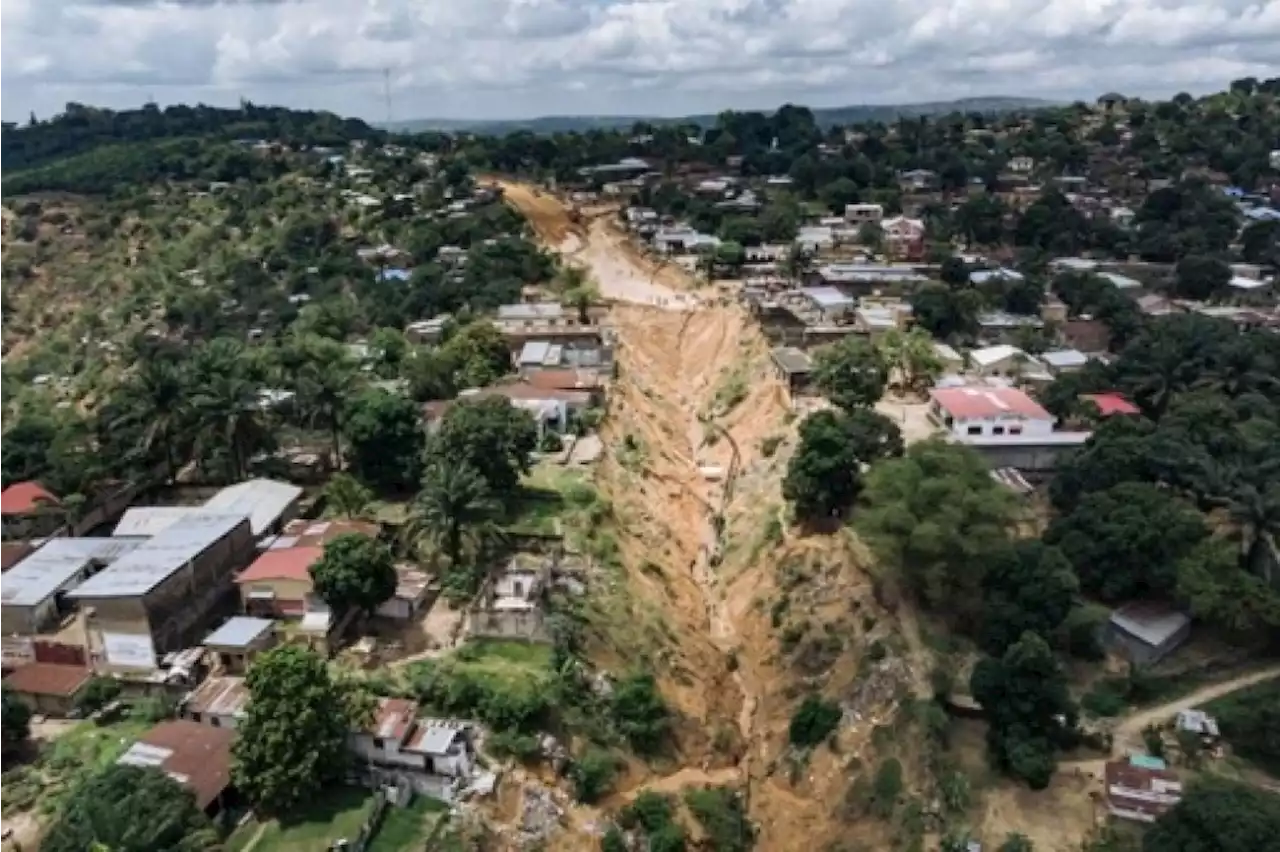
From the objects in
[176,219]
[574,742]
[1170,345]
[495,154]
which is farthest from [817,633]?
[495,154]

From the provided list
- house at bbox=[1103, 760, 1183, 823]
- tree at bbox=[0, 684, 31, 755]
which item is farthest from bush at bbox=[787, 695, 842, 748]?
tree at bbox=[0, 684, 31, 755]

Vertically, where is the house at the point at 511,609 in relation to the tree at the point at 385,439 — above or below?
below

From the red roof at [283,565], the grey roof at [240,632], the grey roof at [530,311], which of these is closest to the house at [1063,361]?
the grey roof at [530,311]

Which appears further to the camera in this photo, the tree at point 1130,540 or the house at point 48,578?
the tree at point 1130,540

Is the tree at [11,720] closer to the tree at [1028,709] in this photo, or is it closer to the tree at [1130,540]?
the tree at [1028,709]

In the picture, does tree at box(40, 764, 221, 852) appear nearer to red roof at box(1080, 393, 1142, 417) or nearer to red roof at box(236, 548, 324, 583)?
red roof at box(236, 548, 324, 583)

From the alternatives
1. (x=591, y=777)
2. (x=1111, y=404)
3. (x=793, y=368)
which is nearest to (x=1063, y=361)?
(x=1111, y=404)

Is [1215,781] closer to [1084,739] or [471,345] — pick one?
[1084,739]
